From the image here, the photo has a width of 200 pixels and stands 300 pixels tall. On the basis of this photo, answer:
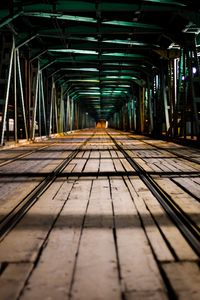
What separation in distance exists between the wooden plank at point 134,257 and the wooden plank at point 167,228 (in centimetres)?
17

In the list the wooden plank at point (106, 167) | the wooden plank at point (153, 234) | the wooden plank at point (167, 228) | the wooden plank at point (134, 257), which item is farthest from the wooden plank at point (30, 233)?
the wooden plank at point (106, 167)

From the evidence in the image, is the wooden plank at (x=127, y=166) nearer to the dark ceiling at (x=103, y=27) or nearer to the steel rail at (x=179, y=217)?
the steel rail at (x=179, y=217)

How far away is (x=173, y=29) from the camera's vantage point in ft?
50.7

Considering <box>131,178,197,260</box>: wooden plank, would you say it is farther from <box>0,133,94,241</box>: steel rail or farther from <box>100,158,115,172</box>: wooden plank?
<box>100,158,115,172</box>: wooden plank

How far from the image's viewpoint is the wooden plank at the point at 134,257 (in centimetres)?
215

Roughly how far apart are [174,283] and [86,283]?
1.53ft

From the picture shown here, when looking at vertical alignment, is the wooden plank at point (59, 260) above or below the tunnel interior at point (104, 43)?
below

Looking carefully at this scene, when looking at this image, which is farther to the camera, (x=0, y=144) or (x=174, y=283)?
(x=0, y=144)

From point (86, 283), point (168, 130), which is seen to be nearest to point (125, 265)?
point (86, 283)

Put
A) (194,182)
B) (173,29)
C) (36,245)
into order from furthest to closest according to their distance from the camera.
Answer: (173,29)
(194,182)
(36,245)

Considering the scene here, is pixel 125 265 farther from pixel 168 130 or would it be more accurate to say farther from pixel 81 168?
pixel 168 130

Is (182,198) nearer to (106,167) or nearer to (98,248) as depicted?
(98,248)

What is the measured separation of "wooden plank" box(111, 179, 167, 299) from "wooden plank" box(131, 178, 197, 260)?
0.56ft

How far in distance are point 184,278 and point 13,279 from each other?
933 millimetres
